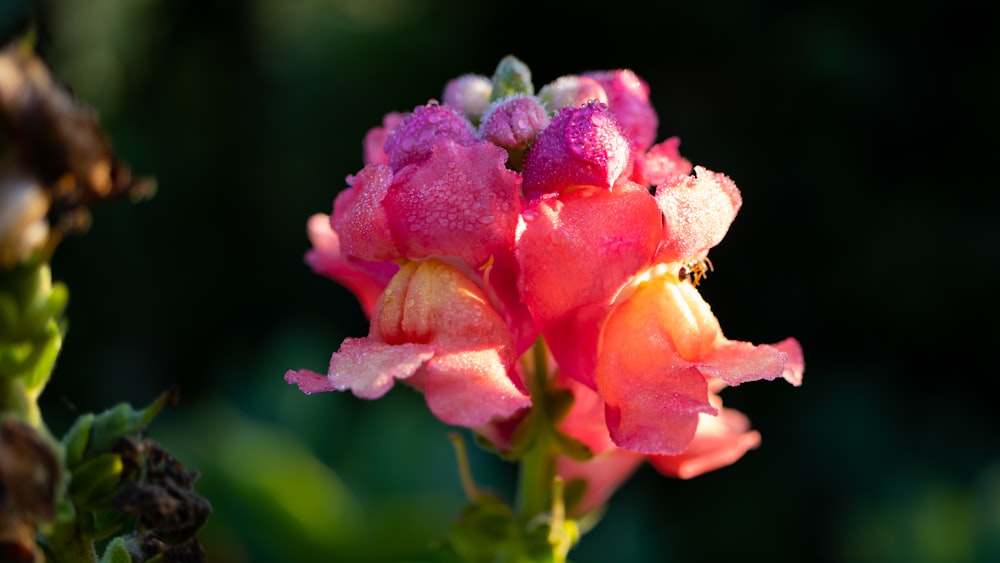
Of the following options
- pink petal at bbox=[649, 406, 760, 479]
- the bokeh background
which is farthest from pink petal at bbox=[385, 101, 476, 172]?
the bokeh background

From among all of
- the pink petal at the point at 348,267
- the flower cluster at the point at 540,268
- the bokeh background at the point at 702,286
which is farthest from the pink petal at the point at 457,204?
the bokeh background at the point at 702,286

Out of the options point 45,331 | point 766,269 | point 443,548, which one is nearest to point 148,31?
point 766,269

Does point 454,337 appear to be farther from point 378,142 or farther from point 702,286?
point 702,286

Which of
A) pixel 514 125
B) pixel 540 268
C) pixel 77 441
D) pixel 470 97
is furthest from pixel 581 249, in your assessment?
pixel 77 441

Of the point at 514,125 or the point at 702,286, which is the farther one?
the point at 702,286

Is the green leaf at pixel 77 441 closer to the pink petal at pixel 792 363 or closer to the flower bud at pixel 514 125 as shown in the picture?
the flower bud at pixel 514 125

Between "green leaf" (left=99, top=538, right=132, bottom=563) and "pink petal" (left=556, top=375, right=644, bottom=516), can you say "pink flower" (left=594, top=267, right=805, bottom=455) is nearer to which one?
"pink petal" (left=556, top=375, right=644, bottom=516)
